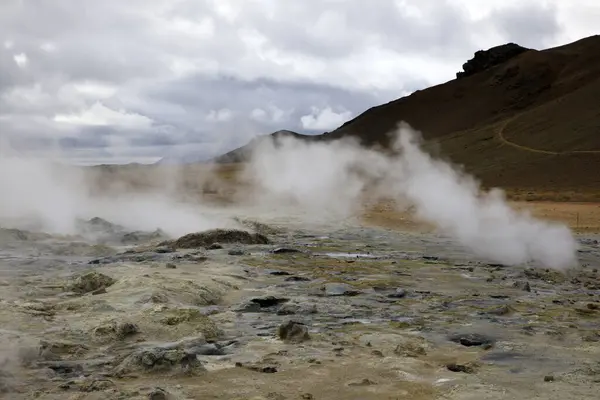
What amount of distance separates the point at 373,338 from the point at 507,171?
172ft

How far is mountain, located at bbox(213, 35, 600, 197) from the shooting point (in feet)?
183

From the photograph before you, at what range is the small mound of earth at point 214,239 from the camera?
17.9m

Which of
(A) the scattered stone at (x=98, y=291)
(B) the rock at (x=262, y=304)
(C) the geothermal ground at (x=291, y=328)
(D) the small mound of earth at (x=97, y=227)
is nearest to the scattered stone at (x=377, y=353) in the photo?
(C) the geothermal ground at (x=291, y=328)

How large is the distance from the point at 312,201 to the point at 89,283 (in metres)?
27.6

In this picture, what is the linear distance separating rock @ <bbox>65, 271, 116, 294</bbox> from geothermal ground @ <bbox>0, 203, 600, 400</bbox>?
29mm

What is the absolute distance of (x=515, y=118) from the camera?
78188 mm

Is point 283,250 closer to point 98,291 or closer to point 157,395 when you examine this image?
point 98,291

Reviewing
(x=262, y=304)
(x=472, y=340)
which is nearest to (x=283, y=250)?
(x=262, y=304)

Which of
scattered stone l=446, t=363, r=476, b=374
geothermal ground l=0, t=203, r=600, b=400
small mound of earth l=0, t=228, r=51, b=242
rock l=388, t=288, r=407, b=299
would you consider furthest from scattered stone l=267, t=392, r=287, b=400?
small mound of earth l=0, t=228, r=51, b=242

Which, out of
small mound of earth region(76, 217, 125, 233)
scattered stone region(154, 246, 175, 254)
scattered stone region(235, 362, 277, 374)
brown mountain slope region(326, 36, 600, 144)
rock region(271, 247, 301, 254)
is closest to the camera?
scattered stone region(235, 362, 277, 374)

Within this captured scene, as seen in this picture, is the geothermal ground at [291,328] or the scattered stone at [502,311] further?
the scattered stone at [502,311]

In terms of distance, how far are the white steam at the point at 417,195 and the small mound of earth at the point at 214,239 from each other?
6.28m

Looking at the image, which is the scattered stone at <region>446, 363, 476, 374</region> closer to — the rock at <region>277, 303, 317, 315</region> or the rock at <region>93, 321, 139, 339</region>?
the rock at <region>277, 303, 317, 315</region>

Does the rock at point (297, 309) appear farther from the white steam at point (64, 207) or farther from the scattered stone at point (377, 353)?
the white steam at point (64, 207)
